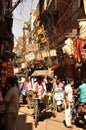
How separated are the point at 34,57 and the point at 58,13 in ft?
15.4

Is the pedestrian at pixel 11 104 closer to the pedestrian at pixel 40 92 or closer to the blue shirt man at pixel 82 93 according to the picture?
the blue shirt man at pixel 82 93

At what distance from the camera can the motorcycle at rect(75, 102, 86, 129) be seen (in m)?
13.2

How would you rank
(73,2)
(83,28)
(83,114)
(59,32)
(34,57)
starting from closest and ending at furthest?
1. (83,114)
2. (83,28)
3. (73,2)
4. (59,32)
5. (34,57)

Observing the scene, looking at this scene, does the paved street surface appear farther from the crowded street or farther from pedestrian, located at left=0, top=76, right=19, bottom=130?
pedestrian, located at left=0, top=76, right=19, bottom=130

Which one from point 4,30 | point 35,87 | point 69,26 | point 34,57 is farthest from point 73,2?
point 4,30

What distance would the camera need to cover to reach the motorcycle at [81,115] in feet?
43.3

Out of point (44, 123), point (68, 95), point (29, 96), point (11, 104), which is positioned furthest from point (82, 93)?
point (29, 96)

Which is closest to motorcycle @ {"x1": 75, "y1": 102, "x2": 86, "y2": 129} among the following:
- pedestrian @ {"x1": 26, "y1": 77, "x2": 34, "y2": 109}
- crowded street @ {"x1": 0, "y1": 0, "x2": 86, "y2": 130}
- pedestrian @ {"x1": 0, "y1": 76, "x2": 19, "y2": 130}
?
crowded street @ {"x1": 0, "y1": 0, "x2": 86, "y2": 130}

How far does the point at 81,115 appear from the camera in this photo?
533 inches

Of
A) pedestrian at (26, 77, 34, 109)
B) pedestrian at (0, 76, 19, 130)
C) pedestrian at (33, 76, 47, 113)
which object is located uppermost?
pedestrian at (0, 76, 19, 130)

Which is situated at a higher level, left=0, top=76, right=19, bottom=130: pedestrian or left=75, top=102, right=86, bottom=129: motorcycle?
left=0, top=76, right=19, bottom=130: pedestrian

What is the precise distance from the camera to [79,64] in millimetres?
21312

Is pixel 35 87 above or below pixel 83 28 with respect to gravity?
below

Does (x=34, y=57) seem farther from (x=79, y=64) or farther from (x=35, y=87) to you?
(x=35, y=87)
